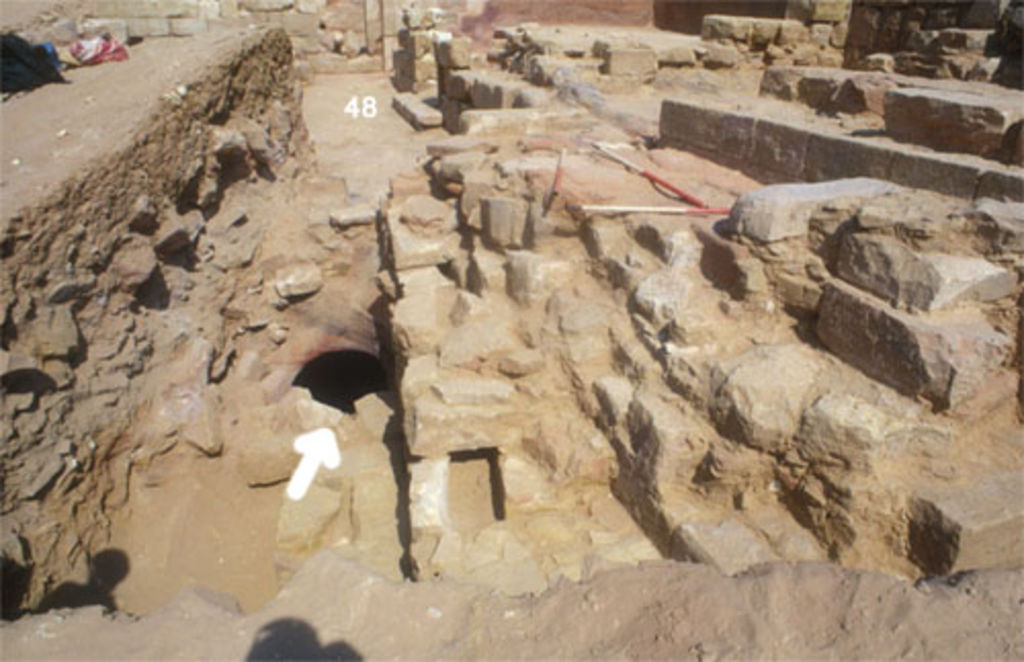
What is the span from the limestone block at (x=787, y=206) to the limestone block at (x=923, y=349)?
1.52ft

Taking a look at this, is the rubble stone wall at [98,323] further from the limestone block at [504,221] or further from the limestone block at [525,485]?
the limestone block at [504,221]

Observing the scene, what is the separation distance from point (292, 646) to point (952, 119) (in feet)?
14.1

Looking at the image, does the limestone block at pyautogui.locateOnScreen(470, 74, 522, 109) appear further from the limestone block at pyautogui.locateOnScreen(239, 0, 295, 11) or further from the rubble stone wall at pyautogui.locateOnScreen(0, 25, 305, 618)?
the limestone block at pyautogui.locateOnScreen(239, 0, 295, 11)

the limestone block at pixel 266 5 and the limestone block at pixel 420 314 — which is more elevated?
the limestone block at pixel 266 5

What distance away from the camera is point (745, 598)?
1.92 metres

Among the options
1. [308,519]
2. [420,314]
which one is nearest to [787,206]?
[420,314]

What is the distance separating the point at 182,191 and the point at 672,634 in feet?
16.5

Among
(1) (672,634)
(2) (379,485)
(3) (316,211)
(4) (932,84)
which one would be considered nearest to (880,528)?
(1) (672,634)

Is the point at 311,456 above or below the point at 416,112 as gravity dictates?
below

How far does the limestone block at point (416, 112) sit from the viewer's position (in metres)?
10.6

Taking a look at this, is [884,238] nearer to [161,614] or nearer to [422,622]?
[422,622]

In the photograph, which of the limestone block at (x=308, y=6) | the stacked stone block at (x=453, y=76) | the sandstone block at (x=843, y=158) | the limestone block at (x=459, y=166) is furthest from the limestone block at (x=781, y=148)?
the limestone block at (x=308, y=6)

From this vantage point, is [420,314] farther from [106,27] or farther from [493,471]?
[106,27]

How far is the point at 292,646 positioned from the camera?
1874mm
